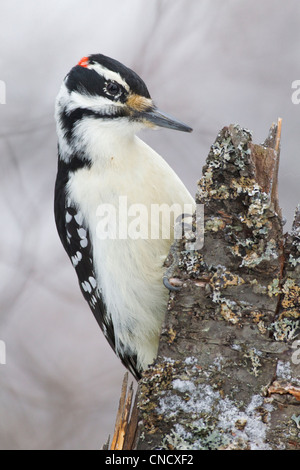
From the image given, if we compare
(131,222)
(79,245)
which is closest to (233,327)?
(131,222)

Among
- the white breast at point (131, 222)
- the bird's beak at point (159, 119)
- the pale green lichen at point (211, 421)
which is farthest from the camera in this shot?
the bird's beak at point (159, 119)


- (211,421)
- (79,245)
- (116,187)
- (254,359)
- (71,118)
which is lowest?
(211,421)

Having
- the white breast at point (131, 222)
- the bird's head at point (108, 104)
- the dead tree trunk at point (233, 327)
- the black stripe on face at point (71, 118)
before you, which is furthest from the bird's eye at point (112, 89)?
the dead tree trunk at point (233, 327)

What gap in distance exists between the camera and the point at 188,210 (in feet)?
9.27

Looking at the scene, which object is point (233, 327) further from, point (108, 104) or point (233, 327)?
point (108, 104)

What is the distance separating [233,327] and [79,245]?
122 centimetres

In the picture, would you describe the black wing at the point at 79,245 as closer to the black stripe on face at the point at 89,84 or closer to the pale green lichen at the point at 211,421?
the black stripe on face at the point at 89,84

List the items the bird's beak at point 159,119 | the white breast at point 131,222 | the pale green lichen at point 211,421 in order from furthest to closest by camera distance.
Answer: the bird's beak at point 159,119, the white breast at point 131,222, the pale green lichen at point 211,421

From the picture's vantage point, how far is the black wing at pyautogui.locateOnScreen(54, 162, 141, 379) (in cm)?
286

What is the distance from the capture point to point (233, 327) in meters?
1.90

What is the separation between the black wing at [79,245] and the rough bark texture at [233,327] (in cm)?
98

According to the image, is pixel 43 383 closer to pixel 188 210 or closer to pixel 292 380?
pixel 188 210

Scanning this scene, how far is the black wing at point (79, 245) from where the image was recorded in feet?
9.38

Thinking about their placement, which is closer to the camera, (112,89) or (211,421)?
(211,421)
